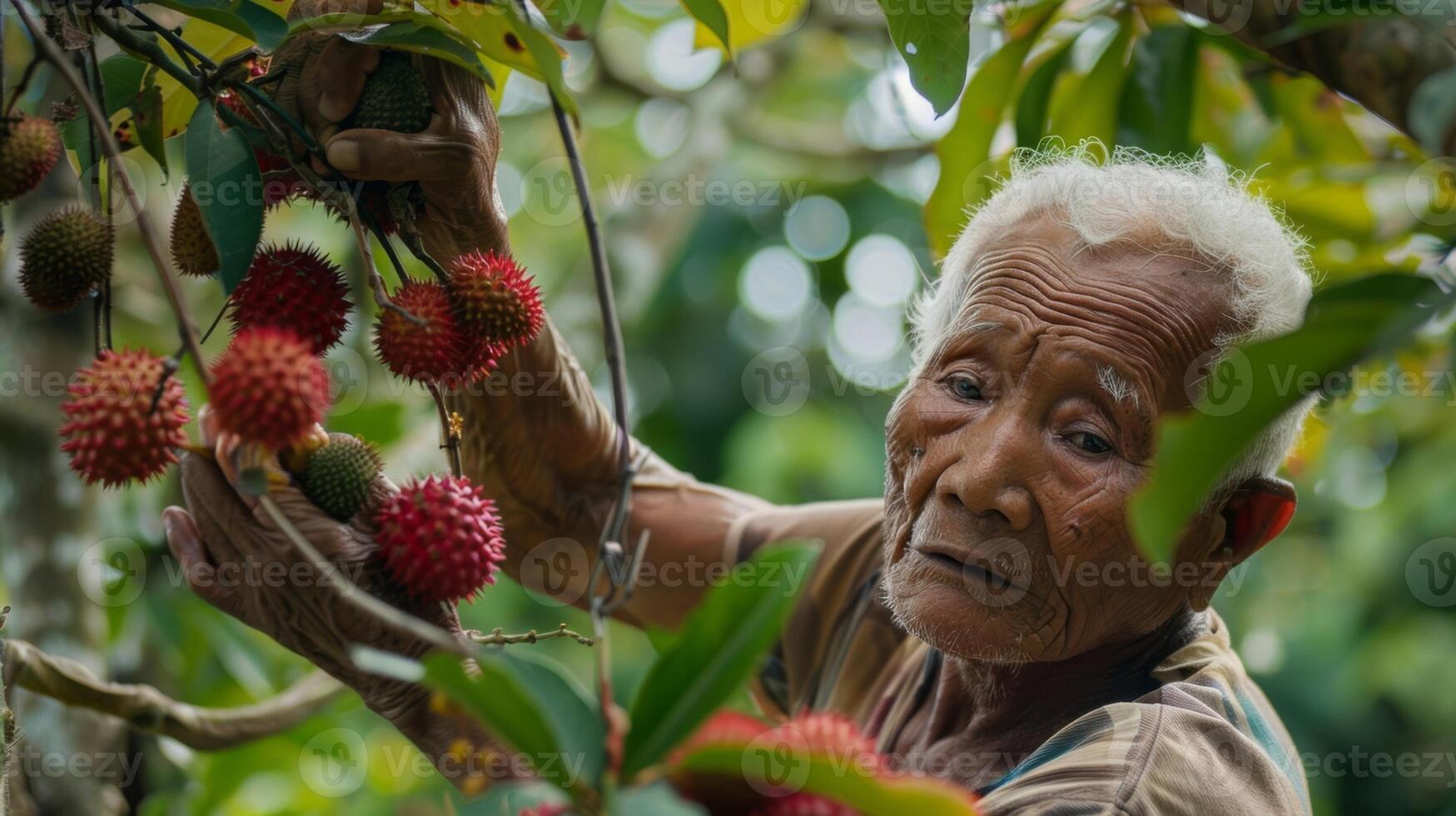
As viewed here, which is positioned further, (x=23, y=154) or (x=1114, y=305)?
(x=1114, y=305)

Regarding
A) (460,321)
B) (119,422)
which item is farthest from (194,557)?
(460,321)

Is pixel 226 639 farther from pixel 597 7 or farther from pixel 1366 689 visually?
A: pixel 1366 689

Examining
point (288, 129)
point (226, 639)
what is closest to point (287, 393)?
point (288, 129)

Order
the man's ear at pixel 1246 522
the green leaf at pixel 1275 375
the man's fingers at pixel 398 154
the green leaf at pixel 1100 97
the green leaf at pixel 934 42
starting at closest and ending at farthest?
the green leaf at pixel 1275 375 → the man's fingers at pixel 398 154 → the green leaf at pixel 934 42 → the man's ear at pixel 1246 522 → the green leaf at pixel 1100 97

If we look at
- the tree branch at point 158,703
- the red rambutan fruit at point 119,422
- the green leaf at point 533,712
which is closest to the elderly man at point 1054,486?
the red rambutan fruit at point 119,422

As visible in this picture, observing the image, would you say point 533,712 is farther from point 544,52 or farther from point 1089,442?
point 1089,442

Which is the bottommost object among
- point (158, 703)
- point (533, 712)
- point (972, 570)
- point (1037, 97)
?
point (158, 703)

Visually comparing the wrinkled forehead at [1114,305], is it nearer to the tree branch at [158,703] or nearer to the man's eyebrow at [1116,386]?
the man's eyebrow at [1116,386]

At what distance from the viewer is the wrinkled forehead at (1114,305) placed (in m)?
1.57

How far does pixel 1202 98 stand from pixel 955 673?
141 cm

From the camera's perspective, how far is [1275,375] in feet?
3.01

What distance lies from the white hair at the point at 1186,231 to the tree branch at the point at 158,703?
126cm

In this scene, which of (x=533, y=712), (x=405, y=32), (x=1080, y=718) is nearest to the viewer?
(x=533, y=712)

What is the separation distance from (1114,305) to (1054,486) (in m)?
0.26
